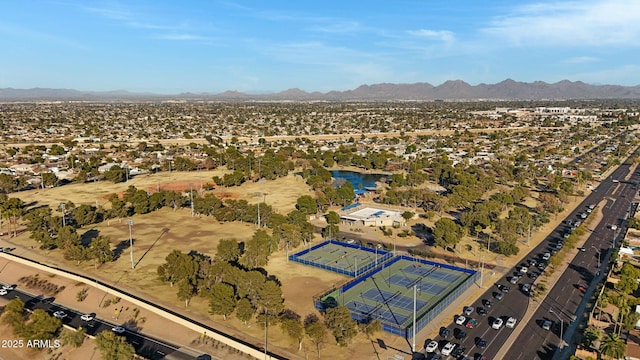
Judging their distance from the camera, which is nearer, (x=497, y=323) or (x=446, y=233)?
(x=497, y=323)

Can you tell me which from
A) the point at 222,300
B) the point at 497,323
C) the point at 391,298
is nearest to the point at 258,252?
the point at 222,300

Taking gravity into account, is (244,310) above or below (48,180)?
below

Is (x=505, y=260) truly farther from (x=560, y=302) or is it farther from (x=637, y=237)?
(x=637, y=237)

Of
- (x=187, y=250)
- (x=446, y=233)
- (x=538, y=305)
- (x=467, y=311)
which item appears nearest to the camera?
(x=467, y=311)

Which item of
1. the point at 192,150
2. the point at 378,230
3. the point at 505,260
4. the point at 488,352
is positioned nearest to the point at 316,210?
the point at 378,230

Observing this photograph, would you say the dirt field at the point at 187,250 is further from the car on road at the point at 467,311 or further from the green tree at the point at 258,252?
the car on road at the point at 467,311

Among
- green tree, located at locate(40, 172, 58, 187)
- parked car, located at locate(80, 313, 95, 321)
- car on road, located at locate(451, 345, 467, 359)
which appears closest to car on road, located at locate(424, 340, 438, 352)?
car on road, located at locate(451, 345, 467, 359)

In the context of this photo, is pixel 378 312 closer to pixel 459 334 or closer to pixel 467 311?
pixel 459 334
